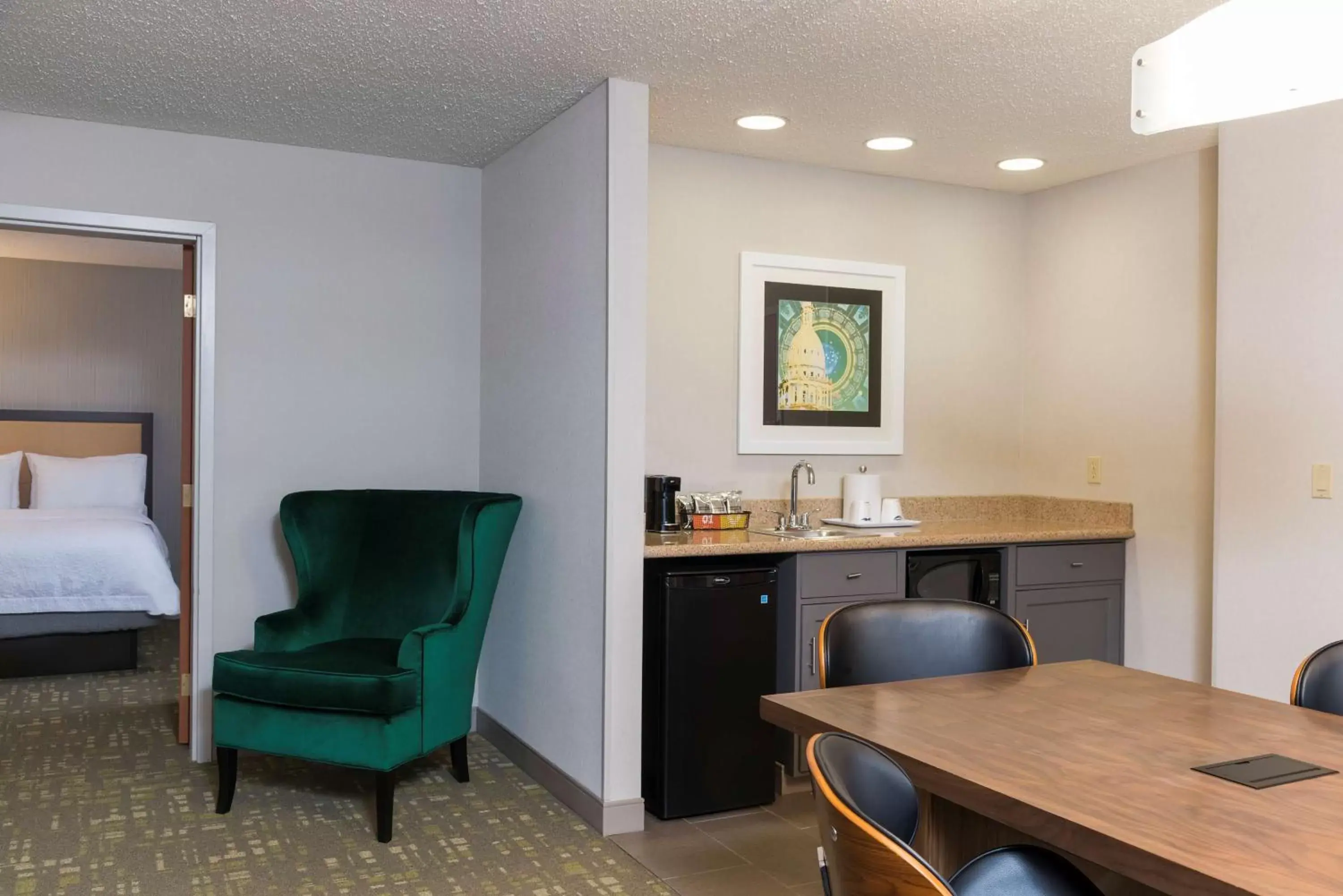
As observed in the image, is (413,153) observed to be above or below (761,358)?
above

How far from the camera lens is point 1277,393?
3717 mm

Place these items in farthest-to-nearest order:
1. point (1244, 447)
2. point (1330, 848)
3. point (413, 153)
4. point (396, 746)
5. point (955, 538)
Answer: point (413, 153) < point (955, 538) < point (1244, 447) < point (396, 746) < point (1330, 848)

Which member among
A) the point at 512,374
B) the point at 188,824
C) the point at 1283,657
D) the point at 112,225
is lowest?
the point at 188,824

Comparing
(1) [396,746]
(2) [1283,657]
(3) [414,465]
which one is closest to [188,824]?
(1) [396,746]

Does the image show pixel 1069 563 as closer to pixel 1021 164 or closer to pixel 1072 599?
pixel 1072 599

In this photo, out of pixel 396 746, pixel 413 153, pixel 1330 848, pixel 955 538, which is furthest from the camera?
pixel 413 153

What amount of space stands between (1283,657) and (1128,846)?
277 centimetres

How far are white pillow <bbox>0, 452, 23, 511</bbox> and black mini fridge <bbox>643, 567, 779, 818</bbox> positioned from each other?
568cm

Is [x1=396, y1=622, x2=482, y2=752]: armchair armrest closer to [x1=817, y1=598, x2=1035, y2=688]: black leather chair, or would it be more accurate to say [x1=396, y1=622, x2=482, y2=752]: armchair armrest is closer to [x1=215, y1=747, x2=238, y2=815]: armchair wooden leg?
[x1=215, y1=747, x2=238, y2=815]: armchair wooden leg

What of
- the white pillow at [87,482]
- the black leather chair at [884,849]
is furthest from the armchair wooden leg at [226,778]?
the white pillow at [87,482]

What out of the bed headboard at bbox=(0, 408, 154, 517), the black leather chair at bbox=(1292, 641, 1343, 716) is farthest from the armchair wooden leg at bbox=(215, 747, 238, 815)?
the bed headboard at bbox=(0, 408, 154, 517)

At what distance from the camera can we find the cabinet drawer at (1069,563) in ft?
14.3

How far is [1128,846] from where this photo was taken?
1333 mm

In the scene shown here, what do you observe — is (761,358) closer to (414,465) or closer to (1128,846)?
(414,465)
